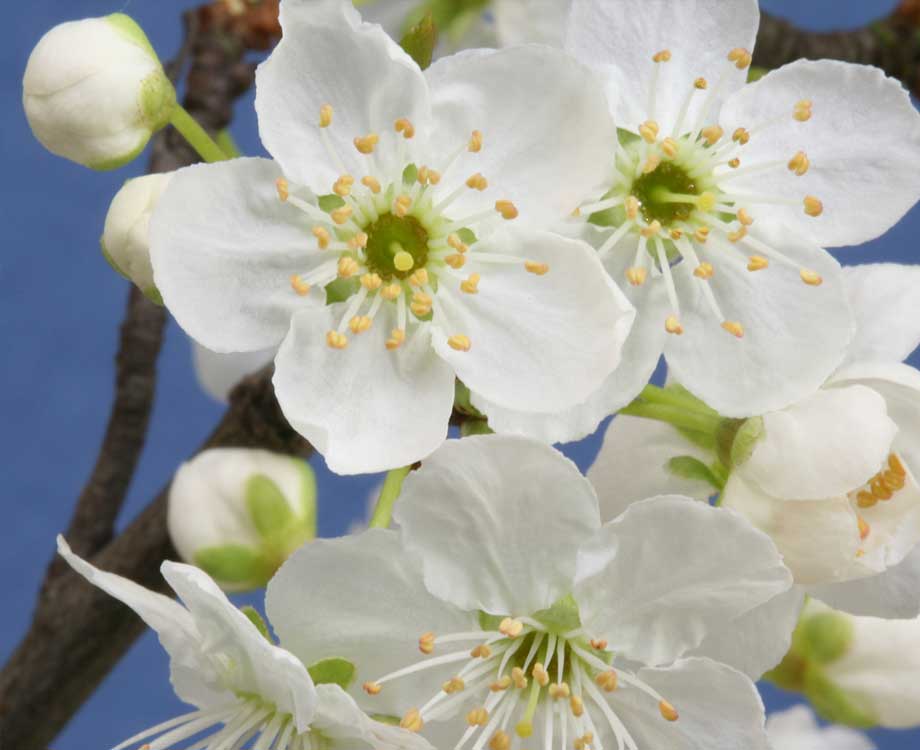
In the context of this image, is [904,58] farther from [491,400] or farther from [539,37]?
[491,400]

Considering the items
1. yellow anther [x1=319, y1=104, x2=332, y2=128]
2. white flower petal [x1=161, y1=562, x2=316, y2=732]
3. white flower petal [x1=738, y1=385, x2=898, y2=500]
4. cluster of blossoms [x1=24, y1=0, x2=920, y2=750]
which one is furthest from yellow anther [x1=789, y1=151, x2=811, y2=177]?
white flower petal [x1=161, y1=562, x2=316, y2=732]

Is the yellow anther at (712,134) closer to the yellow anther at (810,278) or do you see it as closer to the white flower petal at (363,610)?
the yellow anther at (810,278)

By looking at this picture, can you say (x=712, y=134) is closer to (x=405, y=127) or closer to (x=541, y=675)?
(x=405, y=127)

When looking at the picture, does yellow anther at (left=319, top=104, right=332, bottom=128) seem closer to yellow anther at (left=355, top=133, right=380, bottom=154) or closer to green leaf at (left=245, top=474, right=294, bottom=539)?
yellow anther at (left=355, top=133, right=380, bottom=154)

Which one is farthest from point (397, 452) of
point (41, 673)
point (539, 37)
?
point (539, 37)

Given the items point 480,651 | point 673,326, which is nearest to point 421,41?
point 673,326

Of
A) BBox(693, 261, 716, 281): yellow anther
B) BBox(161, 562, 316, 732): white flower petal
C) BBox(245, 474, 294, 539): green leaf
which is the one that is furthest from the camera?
BBox(245, 474, 294, 539): green leaf

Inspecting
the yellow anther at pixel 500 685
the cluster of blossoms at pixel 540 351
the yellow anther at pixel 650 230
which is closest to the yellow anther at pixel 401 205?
the cluster of blossoms at pixel 540 351
